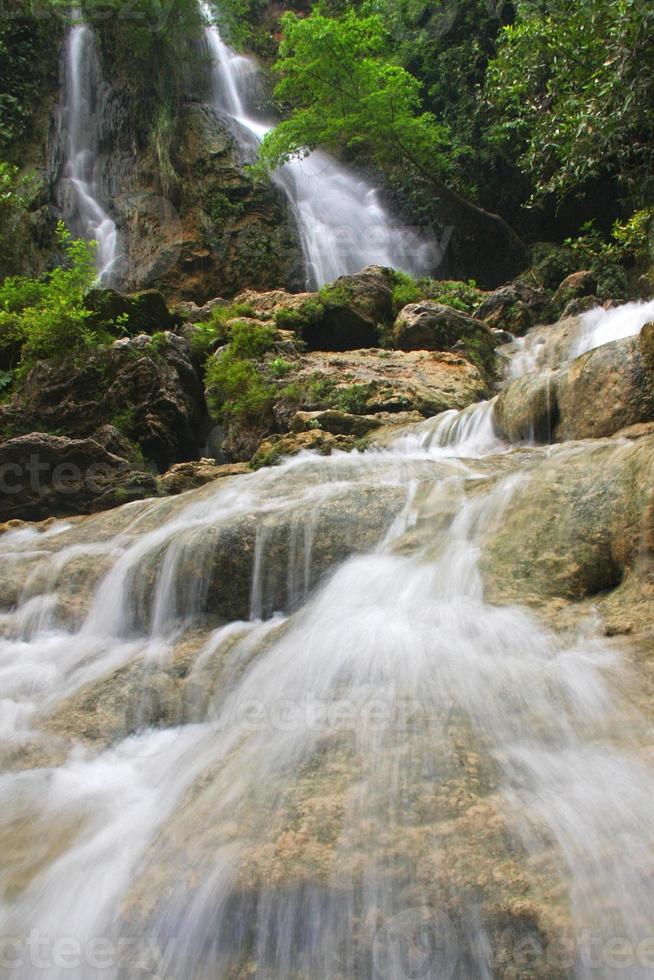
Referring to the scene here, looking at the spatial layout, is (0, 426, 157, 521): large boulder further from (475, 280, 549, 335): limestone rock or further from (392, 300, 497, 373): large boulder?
(475, 280, 549, 335): limestone rock

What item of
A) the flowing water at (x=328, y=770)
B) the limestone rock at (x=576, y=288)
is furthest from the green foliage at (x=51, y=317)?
the limestone rock at (x=576, y=288)

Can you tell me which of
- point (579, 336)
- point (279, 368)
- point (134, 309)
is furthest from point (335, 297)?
point (579, 336)

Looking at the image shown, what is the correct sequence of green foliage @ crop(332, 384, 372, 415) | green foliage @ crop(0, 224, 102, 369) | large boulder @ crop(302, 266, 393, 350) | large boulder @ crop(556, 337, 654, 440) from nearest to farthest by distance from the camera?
large boulder @ crop(556, 337, 654, 440), green foliage @ crop(332, 384, 372, 415), green foliage @ crop(0, 224, 102, 369), large boulder @ crop(302, 266, 393, 350)

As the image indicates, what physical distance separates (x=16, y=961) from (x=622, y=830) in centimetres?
179

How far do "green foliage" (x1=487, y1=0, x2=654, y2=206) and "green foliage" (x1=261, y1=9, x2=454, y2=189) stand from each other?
449cm

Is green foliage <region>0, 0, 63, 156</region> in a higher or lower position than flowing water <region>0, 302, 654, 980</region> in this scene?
higher

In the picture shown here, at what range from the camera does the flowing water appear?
1.74 m

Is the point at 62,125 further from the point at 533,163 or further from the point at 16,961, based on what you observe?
the point at 16,961

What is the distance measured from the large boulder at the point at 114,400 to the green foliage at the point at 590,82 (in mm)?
6019

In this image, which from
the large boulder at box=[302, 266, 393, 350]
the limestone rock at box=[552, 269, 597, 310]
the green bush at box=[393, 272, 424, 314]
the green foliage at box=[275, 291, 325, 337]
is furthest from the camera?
the limestone rock at box=[552, 269, 597, 310]

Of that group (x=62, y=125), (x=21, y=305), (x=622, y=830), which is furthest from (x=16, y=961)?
(x=62, y=125)

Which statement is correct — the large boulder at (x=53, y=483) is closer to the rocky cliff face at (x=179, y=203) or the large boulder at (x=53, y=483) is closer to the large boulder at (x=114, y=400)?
the large boulder at (x=114, y=400)

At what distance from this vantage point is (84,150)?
18.2 metres

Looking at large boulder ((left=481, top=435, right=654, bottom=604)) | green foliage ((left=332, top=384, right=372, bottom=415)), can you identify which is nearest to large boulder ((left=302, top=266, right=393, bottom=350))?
green foliage ((left=332, top=384, right=372, bottom=415))
